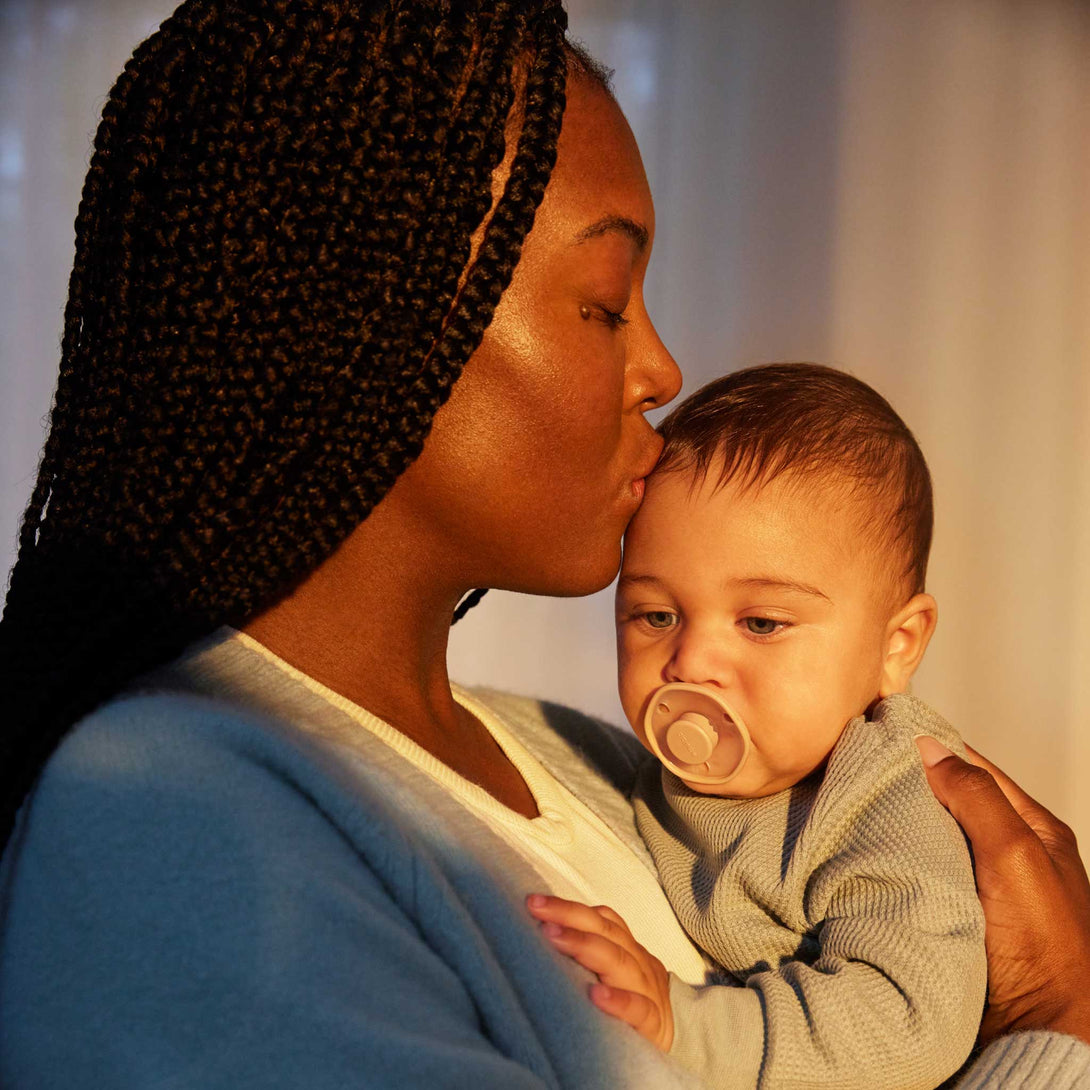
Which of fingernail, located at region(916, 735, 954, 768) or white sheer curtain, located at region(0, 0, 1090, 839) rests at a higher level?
white sheer curtain, located at region(0, 0, 1090, 839)

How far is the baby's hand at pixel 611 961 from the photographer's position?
0.94 metres

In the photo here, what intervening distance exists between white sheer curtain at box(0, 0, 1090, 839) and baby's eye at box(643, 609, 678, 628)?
5.69ft

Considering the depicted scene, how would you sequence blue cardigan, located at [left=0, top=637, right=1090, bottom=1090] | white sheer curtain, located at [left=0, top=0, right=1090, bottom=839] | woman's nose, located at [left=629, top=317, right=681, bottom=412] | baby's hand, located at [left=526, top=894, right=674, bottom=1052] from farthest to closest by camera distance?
white sheer curtain, located at [left=0, top=0, right=1090, bottom=839]
woman's nose, located at [left=629, top=317, right=681, bottom=412]
baby's hand, located at [left=526, top=894, right=674, bottom=1052]
blue cardigan, located at [left=0, top=637, right=1090, bottom=1090]

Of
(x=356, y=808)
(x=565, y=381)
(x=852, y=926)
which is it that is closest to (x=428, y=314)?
(x=565, y=381)

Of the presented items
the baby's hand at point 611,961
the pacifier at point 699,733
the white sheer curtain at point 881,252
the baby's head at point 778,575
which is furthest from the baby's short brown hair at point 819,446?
the white sheer curtain at point 881,252

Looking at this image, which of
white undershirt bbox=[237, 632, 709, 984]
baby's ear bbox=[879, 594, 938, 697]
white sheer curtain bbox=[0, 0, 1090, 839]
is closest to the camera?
white undershirt bbox=[237, 632, 709, 984]

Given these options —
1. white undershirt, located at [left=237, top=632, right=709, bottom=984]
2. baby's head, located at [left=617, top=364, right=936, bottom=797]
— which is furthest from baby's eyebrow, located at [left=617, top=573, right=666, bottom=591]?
white undershirt, located at [left=237, top=632, right=709, bottom=984]

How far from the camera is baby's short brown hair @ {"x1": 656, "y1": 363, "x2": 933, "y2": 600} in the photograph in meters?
1.34

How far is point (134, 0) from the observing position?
3170mm

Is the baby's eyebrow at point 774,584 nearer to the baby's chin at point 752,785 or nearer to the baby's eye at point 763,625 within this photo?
the baby's eye at point 763,625

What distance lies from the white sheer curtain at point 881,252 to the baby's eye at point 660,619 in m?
1.73

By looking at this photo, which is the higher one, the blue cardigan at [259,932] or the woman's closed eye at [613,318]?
the woman's closed eye at [613,318]

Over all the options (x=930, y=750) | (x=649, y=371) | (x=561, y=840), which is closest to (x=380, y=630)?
(x=561, y=840)

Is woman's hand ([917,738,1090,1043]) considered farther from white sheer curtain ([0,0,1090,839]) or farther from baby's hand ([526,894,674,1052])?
white sheer curtain ([0,0,1090,839])
